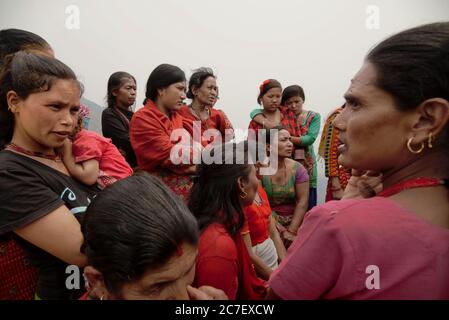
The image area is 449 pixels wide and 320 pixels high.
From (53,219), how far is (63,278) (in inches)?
7.4

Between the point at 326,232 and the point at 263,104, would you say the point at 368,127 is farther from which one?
the point at 263,104

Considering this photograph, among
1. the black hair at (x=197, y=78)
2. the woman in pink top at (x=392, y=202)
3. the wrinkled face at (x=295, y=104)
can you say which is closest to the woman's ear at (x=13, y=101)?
the woman in pink top at (x=392, y=202)

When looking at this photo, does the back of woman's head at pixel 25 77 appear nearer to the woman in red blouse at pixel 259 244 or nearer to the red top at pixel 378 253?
the red top at pixel 378 253

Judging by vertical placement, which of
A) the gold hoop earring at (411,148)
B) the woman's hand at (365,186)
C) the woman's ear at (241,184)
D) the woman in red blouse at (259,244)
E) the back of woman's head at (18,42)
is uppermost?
the back of woman's head at (18,42)

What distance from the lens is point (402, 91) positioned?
26.9 inches

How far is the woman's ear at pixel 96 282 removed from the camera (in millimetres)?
822

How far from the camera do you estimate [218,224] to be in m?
1.45

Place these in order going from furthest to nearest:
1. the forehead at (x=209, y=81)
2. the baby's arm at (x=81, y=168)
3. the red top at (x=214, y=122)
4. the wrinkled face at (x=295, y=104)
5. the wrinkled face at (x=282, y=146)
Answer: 1. the wrinkled face at (x=295, y=104)
2. the forehead at (x=209, y=81)
3. the red top at (x=214, y=122)
4. the wrinkled face at (x=282, y=146)
5. the baby's arm at (x=81, y=168)

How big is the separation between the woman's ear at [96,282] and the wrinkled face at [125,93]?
7.53 feet

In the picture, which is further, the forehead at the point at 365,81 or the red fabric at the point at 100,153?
the red fabric at the point at 100,153

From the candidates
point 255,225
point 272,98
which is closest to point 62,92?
point 255,225

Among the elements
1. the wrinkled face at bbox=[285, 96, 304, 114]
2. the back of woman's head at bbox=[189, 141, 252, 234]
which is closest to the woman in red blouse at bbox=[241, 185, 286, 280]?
the back of woman's head at bbox=[189, 141, 252, 234]
